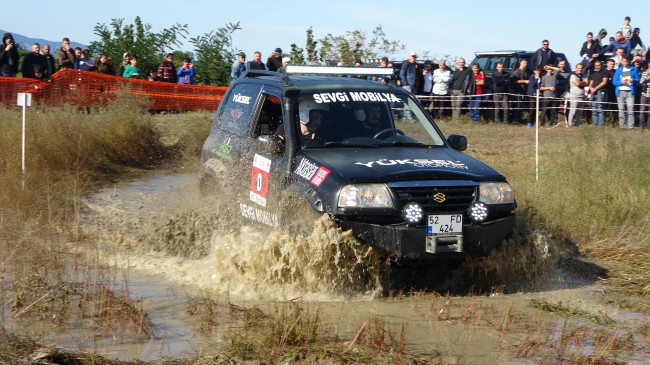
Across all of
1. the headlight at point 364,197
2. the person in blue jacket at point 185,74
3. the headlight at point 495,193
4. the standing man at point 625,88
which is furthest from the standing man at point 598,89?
the headlight at point 364,197

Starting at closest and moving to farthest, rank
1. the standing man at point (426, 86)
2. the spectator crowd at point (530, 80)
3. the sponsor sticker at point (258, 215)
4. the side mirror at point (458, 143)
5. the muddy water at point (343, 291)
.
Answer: the muddy water at point (343, 291), the sponsor sticker at point (258, 215), the side mirror at point (458, 143), the spectator crowd at point (530, 80), the standing man at point (426, 86)

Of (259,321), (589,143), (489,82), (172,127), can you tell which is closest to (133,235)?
(259,321)

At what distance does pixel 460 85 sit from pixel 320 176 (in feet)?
49.0

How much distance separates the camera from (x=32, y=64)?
21922 mm

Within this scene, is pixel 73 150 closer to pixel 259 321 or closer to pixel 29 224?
pixel 29 224

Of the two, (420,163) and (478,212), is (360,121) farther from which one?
(478,212)

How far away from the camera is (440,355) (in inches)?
232

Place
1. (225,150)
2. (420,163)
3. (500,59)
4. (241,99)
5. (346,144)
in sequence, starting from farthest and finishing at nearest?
(500,59), (241,99), (225,150), (346,144), (420,163)

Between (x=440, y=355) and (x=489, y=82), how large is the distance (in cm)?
1787

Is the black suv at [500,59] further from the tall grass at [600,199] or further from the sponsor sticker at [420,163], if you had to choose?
the sponsor sticker at [420,163]

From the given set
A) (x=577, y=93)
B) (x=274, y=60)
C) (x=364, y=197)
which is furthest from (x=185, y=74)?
(x=364, y=197)

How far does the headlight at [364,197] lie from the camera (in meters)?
7.18

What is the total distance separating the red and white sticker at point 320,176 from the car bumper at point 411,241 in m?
0.44

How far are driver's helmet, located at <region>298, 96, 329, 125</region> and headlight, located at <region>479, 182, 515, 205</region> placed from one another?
1.76m
